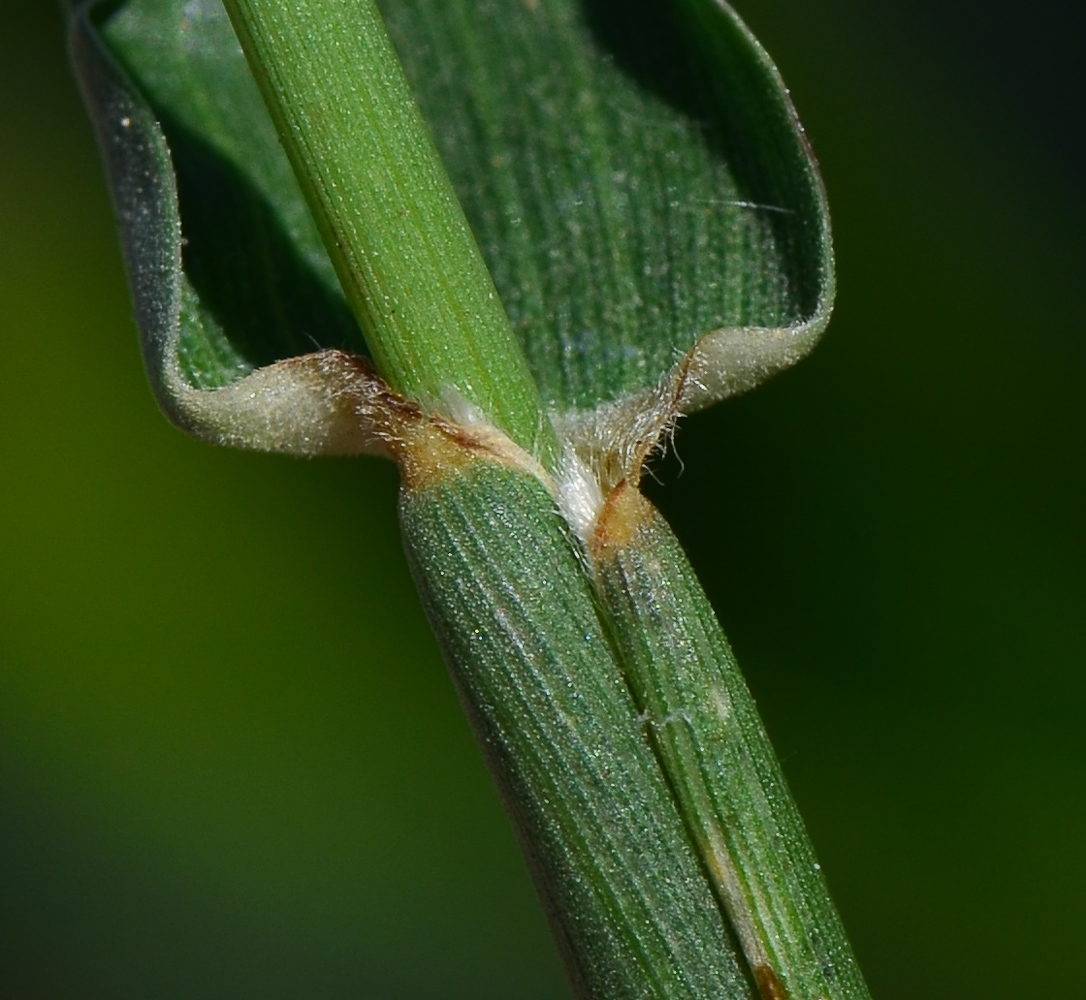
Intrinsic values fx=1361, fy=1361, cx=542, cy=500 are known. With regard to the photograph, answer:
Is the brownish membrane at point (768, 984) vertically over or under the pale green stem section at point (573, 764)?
under

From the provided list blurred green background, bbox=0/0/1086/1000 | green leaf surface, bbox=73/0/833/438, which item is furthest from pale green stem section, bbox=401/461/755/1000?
blurred green background, bbox=0/0/1086/1000

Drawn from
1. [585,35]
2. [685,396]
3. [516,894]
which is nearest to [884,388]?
[516,894]

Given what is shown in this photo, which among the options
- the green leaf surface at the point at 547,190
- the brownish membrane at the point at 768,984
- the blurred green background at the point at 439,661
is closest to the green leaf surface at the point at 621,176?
the green leaf surface at the point at 547,190

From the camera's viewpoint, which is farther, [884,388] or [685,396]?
[884,388]

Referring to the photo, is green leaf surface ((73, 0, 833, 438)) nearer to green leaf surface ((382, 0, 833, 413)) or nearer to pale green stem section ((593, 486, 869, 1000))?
green leaf surface ((382, 0, 833, 413))

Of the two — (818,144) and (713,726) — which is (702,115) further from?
(818,144)

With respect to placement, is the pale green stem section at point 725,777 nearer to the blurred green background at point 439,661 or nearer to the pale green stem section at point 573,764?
the pale green stem section at point 573,764
